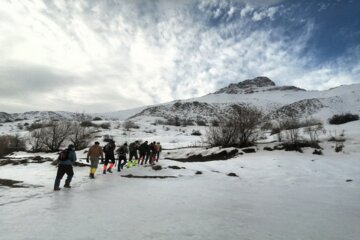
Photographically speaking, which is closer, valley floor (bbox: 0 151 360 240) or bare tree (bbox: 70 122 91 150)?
valley floor (bbox: 0 151 360 240)

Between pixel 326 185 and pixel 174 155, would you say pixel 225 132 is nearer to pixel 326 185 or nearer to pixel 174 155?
pixel 174 155

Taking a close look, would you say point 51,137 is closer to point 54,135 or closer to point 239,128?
point 54,135

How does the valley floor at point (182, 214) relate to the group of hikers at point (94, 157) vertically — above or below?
below

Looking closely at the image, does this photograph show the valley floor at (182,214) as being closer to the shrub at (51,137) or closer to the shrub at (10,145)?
the shrub at (51,137)

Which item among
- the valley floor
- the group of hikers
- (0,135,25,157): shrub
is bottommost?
the valley floor

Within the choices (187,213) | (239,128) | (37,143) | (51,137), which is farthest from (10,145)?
(187,213)

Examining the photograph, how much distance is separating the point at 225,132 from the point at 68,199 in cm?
2084

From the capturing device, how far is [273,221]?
572cm

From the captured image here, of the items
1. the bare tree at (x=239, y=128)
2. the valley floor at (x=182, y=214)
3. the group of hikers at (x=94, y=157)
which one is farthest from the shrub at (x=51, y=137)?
the valley floor at (x=182, y=214)

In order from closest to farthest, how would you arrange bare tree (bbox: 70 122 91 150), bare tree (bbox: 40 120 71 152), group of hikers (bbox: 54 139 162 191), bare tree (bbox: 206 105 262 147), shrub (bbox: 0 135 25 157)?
group of hikers (bbox: 54 139 162 191), bare tree (bbox: 206 105 262 147), shrub (bbox: 0 135 25 157), bare tree (bbox: 40 120 71 152), bare tree (bbox: 70 122 91 150)

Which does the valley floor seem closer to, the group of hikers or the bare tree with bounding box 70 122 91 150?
the group of hikers

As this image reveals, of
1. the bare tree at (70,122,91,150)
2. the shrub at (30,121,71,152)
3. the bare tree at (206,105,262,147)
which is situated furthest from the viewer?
the bare tree at (70,122,91,150)

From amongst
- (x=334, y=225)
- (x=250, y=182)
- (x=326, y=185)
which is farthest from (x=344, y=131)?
(x=334, y=225)

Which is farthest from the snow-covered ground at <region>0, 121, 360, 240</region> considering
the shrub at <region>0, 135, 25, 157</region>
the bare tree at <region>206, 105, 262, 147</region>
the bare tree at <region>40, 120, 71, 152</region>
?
the shrub at <region>0, 135, 25, 157</region>
